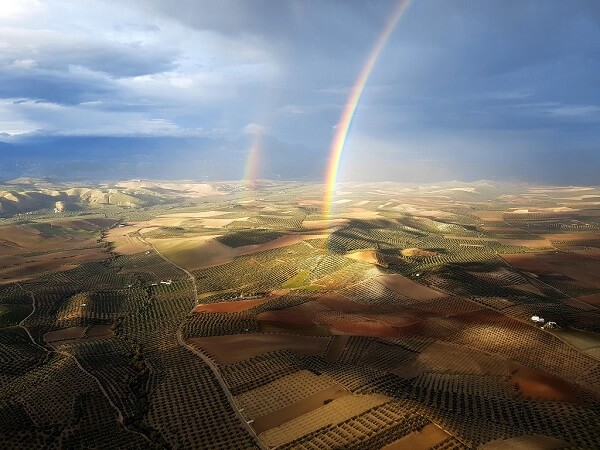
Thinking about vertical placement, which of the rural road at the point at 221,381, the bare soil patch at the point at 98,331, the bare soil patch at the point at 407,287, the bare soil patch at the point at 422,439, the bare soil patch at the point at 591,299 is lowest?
the bare soil patch at the point at 98,331

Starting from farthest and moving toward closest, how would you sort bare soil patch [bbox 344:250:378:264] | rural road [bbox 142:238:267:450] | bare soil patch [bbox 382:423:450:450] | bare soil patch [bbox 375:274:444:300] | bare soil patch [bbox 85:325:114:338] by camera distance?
bare soil patch [bbox 344:250:378:264] → bare soil patch [bbox 375:274:444:300] → bare soil patch [bbox 85:325:114:338] → rural road [bbox 142:238:267:450] → bare soil patch [bbox 382:423:450:450]

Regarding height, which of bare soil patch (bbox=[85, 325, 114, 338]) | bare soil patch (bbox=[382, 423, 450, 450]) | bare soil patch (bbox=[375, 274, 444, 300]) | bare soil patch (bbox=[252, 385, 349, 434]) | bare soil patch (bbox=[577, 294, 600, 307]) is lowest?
bare soil patch (bbox=[85, 325, 114, 338])

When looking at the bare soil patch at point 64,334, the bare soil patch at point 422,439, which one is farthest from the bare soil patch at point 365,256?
the bare soil patch at point 422,439

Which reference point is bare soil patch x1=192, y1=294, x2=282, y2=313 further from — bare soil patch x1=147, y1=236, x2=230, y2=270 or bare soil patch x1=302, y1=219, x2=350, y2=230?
bare soil patch x1=302, y1=219, x2=350, y2=230

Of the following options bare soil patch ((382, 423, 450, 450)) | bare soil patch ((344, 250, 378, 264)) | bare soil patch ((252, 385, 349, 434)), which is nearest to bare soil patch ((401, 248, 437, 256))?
bare soil patch ((344, 250, 378, 264))

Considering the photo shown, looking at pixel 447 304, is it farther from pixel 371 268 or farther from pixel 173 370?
pixel 173 370

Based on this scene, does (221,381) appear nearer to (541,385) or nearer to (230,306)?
(230,306)

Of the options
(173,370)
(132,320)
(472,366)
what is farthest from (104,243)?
(472,366)

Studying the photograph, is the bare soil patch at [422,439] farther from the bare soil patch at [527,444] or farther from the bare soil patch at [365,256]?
the bare soil patch at [365,256]

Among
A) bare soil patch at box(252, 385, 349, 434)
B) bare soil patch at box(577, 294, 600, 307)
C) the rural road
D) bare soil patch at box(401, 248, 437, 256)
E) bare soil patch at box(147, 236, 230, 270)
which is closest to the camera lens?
the rural road
